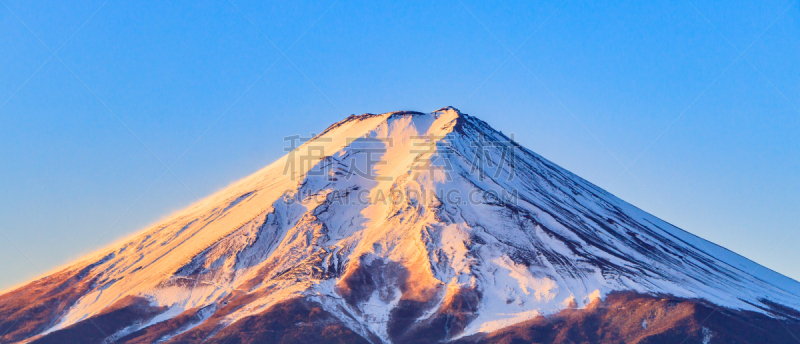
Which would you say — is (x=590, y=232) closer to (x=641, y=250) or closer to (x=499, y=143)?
(x=641, y=250)

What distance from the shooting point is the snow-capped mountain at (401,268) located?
62.9 m

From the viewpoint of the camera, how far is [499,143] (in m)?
115

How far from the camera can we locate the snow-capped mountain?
2475 inches

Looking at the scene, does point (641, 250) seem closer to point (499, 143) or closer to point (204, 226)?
point (499, 143)

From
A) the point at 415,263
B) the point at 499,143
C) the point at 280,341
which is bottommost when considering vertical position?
the point at 280,341

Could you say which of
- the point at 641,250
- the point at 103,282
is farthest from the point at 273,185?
the point at 641,250

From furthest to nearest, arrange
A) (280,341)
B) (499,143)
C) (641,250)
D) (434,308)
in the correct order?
(499,143) → (641,250) → (434,308) → (280,341)

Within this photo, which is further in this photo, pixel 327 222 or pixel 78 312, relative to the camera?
pixel 327 222

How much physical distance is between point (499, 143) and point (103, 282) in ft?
216

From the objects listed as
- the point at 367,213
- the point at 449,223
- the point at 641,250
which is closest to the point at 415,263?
the point at 449,223

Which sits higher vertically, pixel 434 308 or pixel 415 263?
pixel 415 263

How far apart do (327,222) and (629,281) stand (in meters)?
37.7

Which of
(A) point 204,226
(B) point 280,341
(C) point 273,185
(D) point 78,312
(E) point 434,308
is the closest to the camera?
(B) point 280,341

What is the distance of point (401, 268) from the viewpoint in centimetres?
7400
